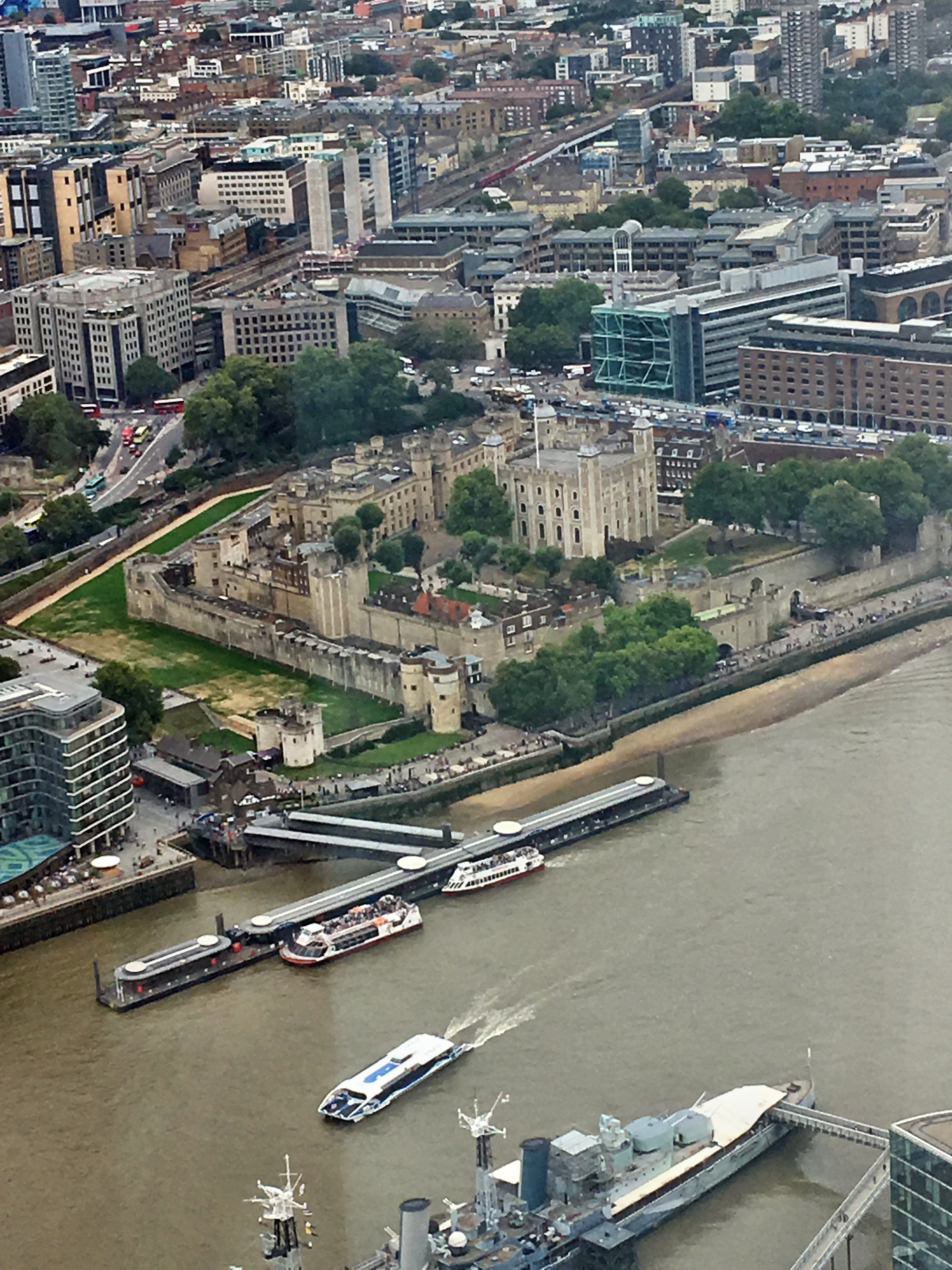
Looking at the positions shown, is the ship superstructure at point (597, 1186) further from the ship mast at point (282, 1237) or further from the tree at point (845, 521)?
the tree at point (845, 521)

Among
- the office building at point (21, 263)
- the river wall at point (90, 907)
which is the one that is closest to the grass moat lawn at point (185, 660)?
the river wall at point (90, 907)

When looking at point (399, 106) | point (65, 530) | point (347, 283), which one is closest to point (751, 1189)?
point (65, 530)

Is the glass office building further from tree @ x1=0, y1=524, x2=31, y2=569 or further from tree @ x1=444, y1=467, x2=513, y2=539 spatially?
tree @ x1=0, y1=524, x2=31, y2=569

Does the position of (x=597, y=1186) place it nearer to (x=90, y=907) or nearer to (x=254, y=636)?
(x=90, y=907)

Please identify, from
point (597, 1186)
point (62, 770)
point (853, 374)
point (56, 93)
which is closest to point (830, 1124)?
point (597, 1186)

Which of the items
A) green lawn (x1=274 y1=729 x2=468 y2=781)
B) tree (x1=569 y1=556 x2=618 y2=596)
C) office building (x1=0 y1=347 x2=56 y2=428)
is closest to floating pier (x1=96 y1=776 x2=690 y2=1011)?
green lawn (x1=274 y1=729 x2=468 y2=781)

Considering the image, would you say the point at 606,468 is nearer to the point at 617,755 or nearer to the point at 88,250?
the point at 617,755
